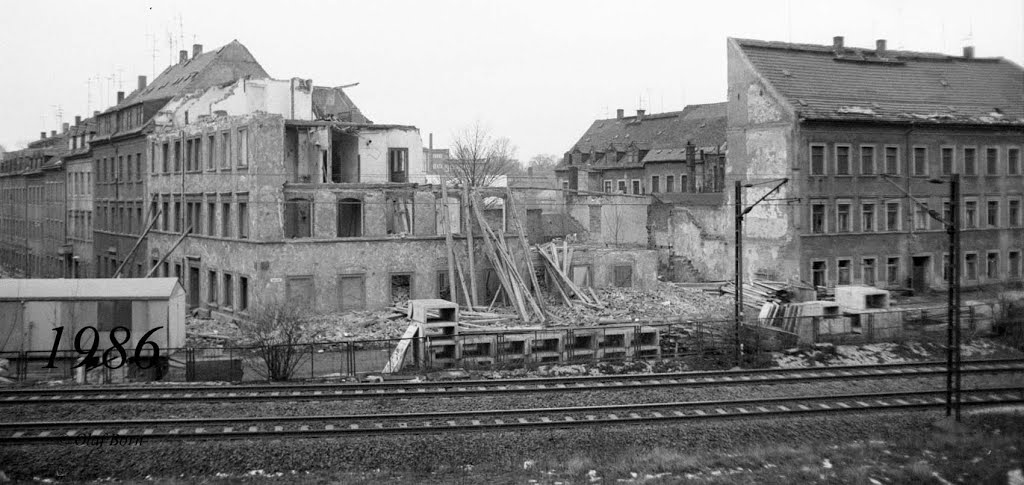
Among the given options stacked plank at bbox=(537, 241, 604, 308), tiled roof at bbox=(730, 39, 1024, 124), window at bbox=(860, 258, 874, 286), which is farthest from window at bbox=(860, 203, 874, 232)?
stacked plank at bbox=(537, 241, 604, 308)

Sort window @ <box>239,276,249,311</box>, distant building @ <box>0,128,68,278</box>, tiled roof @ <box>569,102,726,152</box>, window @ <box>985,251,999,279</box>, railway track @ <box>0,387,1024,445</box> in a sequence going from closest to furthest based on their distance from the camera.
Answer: railway track @ <box>0,387,1024,445</box> < window @ <box>239,276,249,311</box> < window @ <box>985,251,999,279</box> < distant building @ <box>0,128,68,278</box> < tiled roof @ <box>569,102,726,152</box>

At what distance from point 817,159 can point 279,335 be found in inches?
1025

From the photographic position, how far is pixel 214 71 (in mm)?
49062

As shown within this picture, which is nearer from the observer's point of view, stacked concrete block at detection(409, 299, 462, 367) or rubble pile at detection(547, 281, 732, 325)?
stacked concrete block at detection(409, 299, 462, 367)

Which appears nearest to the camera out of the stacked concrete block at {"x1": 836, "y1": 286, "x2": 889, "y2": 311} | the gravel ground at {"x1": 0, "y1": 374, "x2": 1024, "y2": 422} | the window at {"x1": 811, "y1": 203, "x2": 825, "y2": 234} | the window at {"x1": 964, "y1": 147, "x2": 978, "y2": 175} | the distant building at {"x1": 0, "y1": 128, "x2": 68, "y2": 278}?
the gravel ground at {"x1": 0, "y1": 374, "x2": 1024, "y2": 422}

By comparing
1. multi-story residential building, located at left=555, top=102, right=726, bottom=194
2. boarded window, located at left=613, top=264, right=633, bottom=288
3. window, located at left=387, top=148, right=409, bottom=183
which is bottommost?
boarded window, located at left=613, top=264, right=633, bottom=288

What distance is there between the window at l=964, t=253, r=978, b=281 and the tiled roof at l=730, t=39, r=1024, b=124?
662 centimetres

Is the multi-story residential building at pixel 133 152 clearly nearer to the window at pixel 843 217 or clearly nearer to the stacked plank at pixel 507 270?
the stacked plank at pixel 507 270

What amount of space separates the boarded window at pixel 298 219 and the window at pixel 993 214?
33454 millimetres

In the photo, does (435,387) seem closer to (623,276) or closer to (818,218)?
(623,276)

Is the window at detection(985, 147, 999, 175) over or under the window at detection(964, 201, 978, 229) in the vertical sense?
over

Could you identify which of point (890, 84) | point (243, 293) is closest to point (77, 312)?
point (243, 293)

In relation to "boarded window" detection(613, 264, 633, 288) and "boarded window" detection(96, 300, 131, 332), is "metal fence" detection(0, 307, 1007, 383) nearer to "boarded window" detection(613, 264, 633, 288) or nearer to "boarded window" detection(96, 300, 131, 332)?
"boarded window" detection(96, 300, 131, 332)

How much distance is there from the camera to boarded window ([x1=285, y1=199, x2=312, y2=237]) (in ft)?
121
